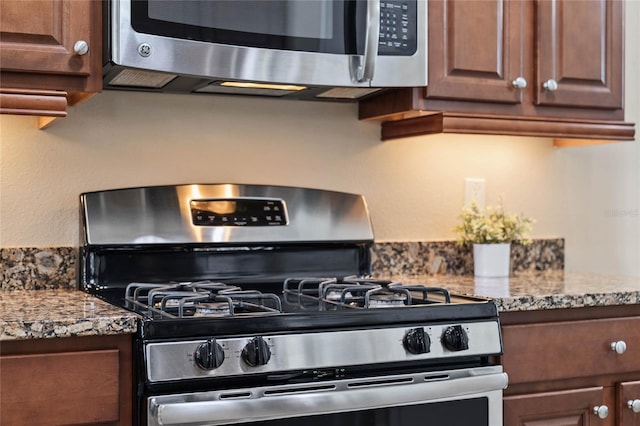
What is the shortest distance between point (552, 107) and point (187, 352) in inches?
53.2

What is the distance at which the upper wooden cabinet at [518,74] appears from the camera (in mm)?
2236

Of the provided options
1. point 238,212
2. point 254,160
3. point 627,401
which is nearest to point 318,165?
point 254,160

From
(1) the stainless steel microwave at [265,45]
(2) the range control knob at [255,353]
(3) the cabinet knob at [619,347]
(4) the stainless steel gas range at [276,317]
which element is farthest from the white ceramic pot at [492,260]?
(2) the range control knob at [255,353]

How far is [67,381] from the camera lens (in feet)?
5.06

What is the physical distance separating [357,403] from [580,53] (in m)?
1.29

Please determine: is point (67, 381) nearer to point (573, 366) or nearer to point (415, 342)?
point (415, 342)

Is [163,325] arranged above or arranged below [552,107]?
below

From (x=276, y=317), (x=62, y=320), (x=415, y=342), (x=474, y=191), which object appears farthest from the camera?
(x=474, y=191)

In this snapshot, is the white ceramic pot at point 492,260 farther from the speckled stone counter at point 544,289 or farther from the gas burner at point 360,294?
the gas burner at point 360,294

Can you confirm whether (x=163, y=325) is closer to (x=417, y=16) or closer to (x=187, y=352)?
(x=187, y=352)

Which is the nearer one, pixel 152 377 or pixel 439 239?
pixel 152 377

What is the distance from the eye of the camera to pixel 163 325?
61.2 inches

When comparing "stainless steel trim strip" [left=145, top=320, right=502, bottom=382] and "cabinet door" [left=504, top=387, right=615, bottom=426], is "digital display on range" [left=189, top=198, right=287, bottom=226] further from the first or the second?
"cabinet door" [left=504, top=387, right=615, bottom=426]

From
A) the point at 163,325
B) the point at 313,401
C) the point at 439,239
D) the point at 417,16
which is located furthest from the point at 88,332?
the point at 439,239
